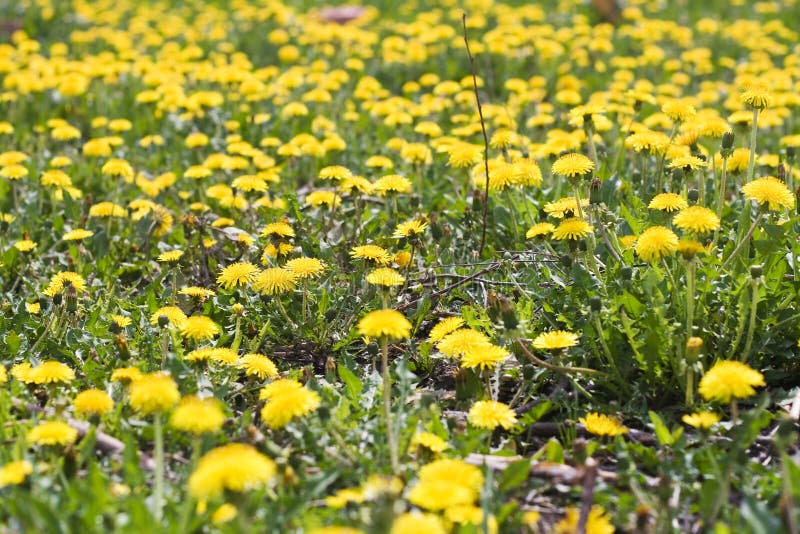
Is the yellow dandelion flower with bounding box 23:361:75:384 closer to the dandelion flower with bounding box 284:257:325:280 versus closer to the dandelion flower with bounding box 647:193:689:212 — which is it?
the dandelion flower with bounding box 284:257:325:280

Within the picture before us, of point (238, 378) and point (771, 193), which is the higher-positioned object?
point (771, 193)

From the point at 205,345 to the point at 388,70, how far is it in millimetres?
5779

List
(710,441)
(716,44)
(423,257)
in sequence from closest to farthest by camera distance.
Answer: (710,441) → (423,257) → (716,44)

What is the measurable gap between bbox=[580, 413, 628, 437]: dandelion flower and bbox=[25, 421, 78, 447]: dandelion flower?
5.58 ft

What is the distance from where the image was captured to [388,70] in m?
8.90

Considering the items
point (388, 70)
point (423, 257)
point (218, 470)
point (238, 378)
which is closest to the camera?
point (218, 470)

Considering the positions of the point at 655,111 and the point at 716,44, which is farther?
the point at 716,44

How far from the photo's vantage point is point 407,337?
311cm

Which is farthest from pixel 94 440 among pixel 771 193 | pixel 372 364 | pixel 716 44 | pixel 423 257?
pixel 716 44

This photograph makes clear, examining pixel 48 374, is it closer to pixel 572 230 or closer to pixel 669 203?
pixel 572 230

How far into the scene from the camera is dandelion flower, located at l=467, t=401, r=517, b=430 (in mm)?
2855

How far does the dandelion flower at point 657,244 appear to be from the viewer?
3010 millimetres

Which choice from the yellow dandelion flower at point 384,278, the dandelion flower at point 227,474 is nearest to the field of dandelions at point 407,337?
the dandelion flower at point 227,474

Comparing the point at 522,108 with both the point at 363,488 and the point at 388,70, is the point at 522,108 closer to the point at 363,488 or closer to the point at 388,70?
the point at 388,70
